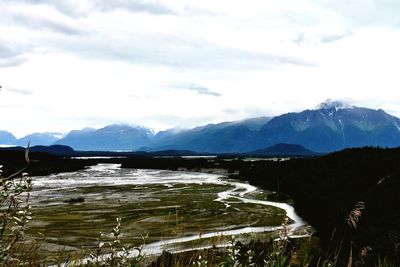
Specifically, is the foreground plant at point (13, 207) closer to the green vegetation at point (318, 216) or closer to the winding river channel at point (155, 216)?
the green vegetation at point (318, 216)

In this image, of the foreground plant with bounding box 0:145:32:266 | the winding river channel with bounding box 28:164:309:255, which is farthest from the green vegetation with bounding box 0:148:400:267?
the winding river channel with bounding box 28:164:309:255

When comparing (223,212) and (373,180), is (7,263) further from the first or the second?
(373,180)

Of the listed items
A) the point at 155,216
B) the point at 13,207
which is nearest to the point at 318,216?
the point at 155,216

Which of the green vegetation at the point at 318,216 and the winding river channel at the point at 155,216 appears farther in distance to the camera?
the winding river channel at the point at 155,216

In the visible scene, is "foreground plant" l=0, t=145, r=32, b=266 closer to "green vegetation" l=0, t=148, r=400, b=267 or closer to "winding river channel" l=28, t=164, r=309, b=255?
"green vegetation" l=0, t=148, r=400, b=267

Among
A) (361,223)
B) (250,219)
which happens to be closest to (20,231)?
(361,223)

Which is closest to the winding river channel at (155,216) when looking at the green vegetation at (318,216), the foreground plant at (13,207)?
the green vegetation at (318,216)

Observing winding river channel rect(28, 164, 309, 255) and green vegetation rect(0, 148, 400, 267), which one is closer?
green vegetation rect(0, 148, 400, 267)

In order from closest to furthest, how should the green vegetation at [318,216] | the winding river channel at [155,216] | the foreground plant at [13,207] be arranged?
the foreground plant at [13,207], the green vegetation at [318,216], the winding river channel at [155,216]

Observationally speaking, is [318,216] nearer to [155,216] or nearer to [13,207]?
[155,216]

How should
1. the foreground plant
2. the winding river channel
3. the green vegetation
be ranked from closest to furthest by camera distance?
1. the foreground plant
2. the green vegetation
3. the winding river channel

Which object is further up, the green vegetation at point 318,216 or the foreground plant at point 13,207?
the foreground plant at point 13,207

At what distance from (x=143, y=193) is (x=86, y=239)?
4264 cm

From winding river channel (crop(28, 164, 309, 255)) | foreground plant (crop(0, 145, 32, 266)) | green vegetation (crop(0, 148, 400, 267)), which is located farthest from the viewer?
winding river channel (crop(28, 164, 309, 255))
